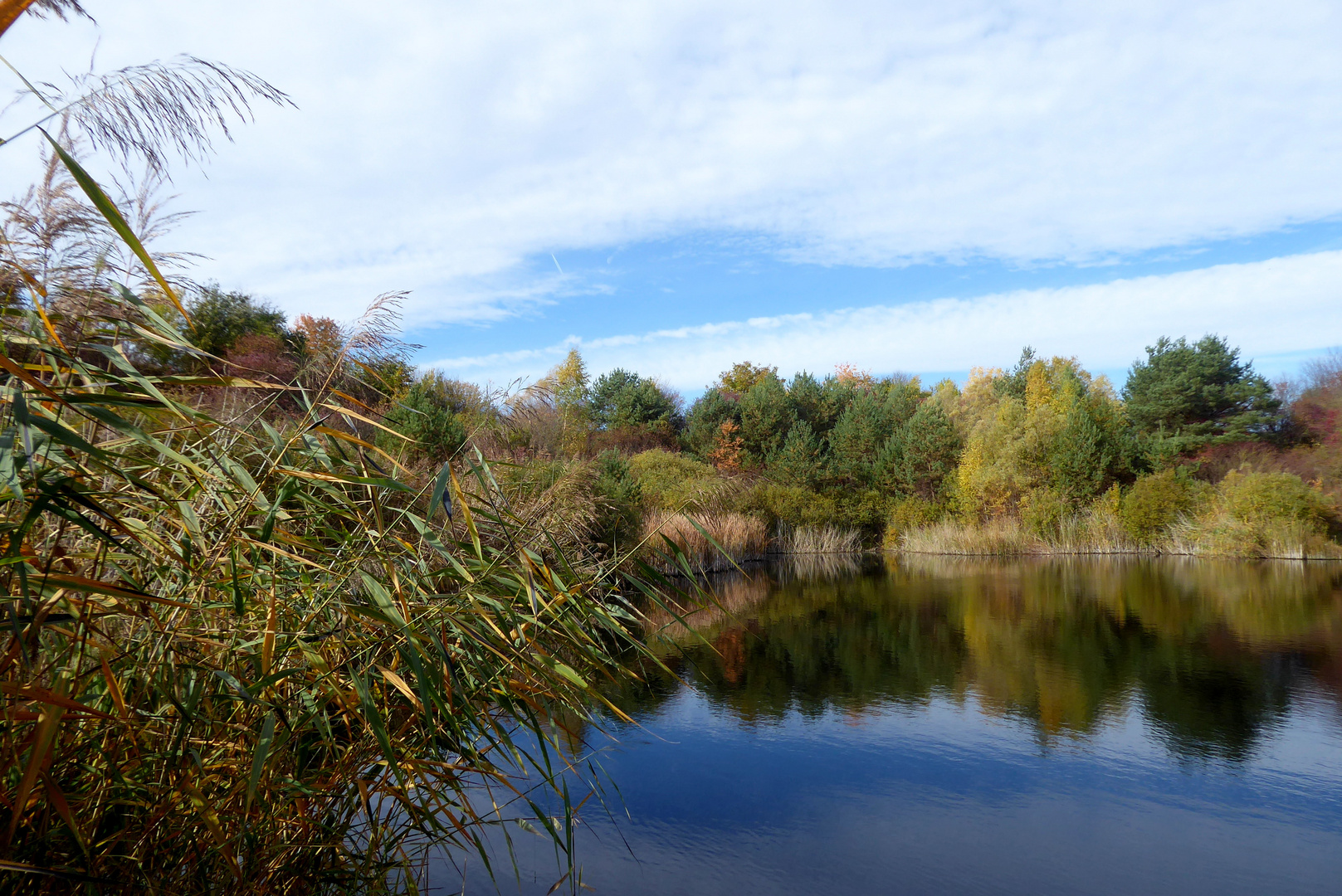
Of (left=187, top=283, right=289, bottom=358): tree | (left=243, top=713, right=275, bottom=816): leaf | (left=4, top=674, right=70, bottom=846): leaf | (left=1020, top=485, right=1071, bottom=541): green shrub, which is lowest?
(left=1020, top=485, right=1071, bottom=541): green shrub

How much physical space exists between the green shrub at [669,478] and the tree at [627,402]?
579 cm

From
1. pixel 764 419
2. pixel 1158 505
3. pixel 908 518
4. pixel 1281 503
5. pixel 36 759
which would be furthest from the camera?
pixel 764 419

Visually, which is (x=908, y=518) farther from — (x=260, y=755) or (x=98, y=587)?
(x=98, y=587)

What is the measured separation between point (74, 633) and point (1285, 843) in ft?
14.6

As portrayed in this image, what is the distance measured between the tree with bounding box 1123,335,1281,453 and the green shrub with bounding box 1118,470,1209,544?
1715 millimetres

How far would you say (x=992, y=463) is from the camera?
708 inches

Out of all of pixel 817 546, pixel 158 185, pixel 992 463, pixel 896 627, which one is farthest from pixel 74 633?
pixel 992 463

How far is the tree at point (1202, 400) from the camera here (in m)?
17.2

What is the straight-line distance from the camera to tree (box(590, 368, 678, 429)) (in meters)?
23.1

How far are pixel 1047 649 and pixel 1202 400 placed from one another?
13953mm

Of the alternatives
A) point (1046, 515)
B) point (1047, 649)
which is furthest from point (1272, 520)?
point (1047, 649)

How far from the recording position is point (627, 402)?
918 inches

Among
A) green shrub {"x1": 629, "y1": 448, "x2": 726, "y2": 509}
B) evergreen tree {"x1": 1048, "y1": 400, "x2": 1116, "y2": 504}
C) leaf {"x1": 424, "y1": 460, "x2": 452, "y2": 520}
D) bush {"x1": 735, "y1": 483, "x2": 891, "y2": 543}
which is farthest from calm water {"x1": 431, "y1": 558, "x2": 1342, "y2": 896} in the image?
evergreen tree {"x1": 1048, "y1": 400, "x2": 1116, "y2": 504}

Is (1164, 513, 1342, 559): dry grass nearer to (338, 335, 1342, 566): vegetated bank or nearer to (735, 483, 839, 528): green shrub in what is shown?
(338, 335, 1342, 566): vegetated bank
